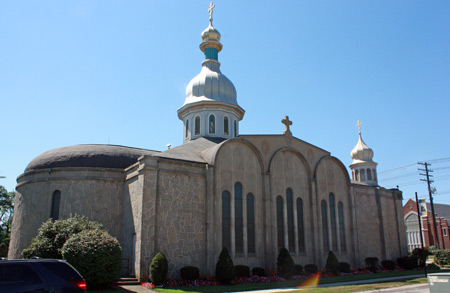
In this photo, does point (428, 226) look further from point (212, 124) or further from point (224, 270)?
point (224, 270)

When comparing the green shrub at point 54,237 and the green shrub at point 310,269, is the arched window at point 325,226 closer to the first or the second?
the green shrub at point 310,269

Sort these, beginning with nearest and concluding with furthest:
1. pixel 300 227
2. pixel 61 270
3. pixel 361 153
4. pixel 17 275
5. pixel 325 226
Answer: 1. pixel 17 275
2. pixel 61 270
3. pixel 300 227
4. pixel 325 226
5. pixel 361 153

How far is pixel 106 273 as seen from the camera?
16.4 metres

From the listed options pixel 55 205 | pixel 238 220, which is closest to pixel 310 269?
pixel 238 220

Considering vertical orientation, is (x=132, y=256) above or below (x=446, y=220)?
below

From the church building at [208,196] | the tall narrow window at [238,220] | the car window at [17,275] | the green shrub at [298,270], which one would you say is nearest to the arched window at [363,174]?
the church building at [208,196]

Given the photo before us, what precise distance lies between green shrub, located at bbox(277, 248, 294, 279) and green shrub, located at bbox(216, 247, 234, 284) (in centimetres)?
403

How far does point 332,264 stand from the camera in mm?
25391

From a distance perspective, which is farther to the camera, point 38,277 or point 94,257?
point 94,257

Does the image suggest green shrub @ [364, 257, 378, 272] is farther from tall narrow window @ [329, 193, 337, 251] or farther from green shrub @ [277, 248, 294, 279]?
green shrub @ [277, 248, 294, 279]

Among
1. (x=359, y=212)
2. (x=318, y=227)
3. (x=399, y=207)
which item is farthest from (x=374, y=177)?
(x=318, y=227)

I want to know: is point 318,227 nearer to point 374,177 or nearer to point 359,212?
point 359,212

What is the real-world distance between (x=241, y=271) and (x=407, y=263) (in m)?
17.5

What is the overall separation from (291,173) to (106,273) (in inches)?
575
